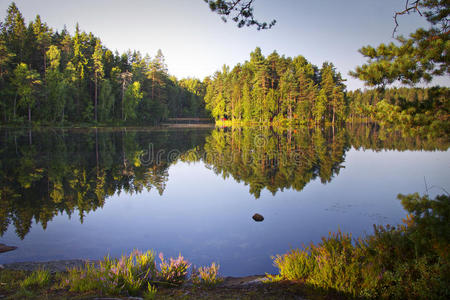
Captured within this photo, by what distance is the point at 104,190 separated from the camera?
1338 cm

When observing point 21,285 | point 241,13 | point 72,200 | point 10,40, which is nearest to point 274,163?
point 72,200

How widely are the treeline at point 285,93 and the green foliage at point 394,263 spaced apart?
2513 inches

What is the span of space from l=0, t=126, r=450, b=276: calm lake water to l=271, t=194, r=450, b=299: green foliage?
3.76 feet

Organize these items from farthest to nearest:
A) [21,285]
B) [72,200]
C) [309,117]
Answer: [309,117] < [72,200] < [21,285]

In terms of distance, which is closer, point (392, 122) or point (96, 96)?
point (392, 122)

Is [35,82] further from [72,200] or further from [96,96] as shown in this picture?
[72,200]

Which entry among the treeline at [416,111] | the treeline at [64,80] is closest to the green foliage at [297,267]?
the treeline at [416,111]

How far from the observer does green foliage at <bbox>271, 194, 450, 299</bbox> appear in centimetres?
402

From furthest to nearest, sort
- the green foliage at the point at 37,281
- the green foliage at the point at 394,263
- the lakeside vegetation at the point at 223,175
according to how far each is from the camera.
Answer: the green foliage at the point at 37,281, the lakeside vegetation at the point at 223,175, the green foliage at the point at 394,263

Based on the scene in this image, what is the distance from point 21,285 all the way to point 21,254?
2.99 metres

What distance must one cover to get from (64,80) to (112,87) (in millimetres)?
Result: 15388

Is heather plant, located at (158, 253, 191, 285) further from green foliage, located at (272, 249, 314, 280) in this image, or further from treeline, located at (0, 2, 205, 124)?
treeline, located at (0, 2, 205, 124)

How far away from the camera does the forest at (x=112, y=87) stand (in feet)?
152

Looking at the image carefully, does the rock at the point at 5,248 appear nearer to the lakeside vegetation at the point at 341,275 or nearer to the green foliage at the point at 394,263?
the lakeside vegetation at the point at 341,275
